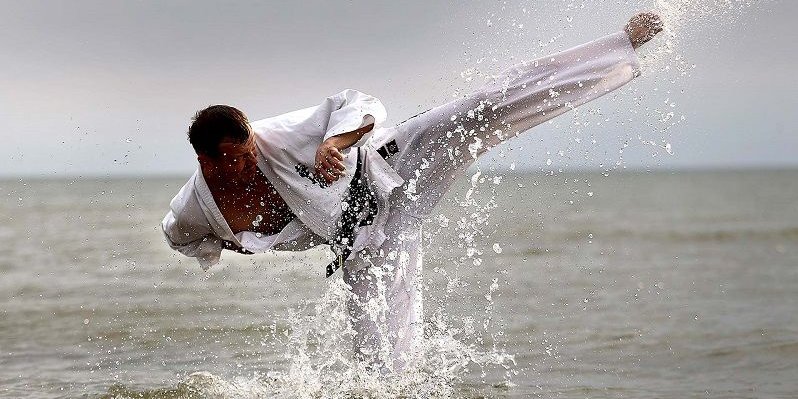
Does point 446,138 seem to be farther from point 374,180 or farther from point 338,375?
point 338,375

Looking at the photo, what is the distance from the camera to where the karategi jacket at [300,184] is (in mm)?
4770

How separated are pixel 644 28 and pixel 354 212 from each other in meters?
1.80

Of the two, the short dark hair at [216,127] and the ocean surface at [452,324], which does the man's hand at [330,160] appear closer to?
the short dark hair at [216,127]

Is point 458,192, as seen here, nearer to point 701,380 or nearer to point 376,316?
point 376,316

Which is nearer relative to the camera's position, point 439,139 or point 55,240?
point 439,139

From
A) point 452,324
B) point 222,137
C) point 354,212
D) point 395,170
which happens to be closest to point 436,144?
point 395,170

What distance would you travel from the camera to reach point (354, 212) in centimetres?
501

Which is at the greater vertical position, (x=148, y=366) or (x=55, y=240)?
(x=148, y=366)

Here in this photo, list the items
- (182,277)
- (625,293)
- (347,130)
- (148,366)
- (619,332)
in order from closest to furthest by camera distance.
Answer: (347,130), (148,366), (619,332), (625,293), (182,277)

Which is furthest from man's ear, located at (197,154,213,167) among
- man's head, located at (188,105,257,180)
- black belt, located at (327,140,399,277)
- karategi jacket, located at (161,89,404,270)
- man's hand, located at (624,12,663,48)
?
man's hand, located at (624,12,663,48)

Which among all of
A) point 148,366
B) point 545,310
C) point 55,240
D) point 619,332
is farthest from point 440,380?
point 55,240

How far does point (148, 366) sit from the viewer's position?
6.82 metres

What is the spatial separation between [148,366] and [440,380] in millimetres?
2328

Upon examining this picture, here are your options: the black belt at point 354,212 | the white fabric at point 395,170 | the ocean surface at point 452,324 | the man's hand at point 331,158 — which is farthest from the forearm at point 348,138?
the ocean surface at point 452,324
